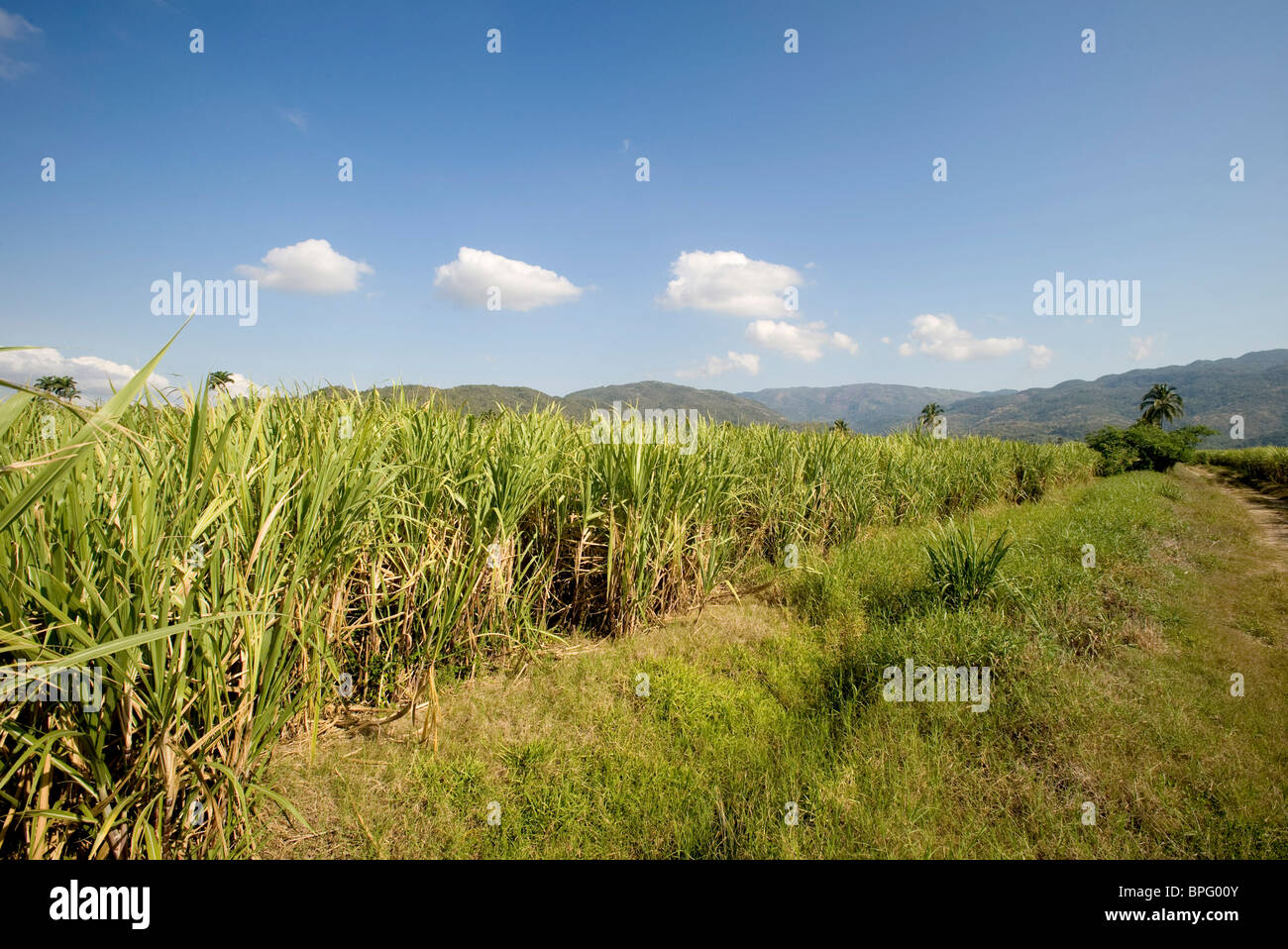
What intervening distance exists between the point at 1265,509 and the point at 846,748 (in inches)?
668

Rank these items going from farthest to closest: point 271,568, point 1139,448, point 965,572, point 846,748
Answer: point 1139,448 → point 965,572 → point 846,748 → point 271,568

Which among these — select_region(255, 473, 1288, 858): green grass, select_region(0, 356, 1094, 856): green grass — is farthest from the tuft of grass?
select_region(0, 356, 1094, 856): green grass

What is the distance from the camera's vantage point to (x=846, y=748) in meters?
2.62

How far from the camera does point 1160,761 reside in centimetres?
250

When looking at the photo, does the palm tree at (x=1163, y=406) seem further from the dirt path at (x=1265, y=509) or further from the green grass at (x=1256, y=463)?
the dirt path at (x=1265, y=509)

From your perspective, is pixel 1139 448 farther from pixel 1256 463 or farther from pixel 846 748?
pixel 846 748

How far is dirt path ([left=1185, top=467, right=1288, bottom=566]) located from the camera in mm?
8313

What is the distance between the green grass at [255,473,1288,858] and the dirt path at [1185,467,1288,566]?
Answer: 6.35m

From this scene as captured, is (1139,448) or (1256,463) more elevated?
(1139,448)

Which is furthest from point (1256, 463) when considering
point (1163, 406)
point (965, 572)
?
point (1163, 406)

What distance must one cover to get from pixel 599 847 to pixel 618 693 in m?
1.08

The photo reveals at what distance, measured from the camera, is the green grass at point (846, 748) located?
208 cm

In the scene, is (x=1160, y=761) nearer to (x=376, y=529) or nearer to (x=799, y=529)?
(x=799, y=529)
